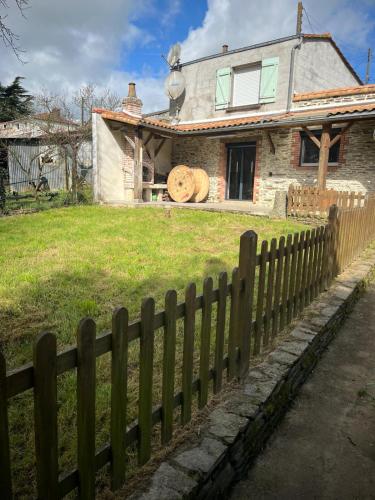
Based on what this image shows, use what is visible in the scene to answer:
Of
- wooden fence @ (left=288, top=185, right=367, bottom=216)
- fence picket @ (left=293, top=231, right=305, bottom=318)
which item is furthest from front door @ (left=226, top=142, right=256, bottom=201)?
fence picket @ (left=293, top=231, right=305, bottom=318)

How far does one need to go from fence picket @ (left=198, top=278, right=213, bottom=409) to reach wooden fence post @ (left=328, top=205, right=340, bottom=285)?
9.15ft

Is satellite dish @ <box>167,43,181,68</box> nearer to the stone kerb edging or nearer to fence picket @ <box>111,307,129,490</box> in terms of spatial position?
the stone kerb edging

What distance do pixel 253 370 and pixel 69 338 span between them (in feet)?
5.28

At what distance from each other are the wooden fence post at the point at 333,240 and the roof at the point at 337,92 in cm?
977

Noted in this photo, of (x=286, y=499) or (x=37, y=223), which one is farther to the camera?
(x=37, y=223)

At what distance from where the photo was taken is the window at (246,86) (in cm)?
1495

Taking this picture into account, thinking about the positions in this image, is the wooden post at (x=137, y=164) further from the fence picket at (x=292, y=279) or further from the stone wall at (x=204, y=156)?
the fence picket at (x=292, y=279)

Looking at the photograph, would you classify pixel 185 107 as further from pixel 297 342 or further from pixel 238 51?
pixel 297 342

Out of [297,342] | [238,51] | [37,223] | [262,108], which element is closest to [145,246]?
[37,223]

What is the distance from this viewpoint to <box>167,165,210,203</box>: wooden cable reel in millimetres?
13875

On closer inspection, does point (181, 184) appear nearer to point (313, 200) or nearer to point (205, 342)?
point (313, 200)

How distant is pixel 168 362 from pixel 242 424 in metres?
0.59

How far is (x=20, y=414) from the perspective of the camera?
2154 millimetres

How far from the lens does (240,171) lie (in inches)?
600
